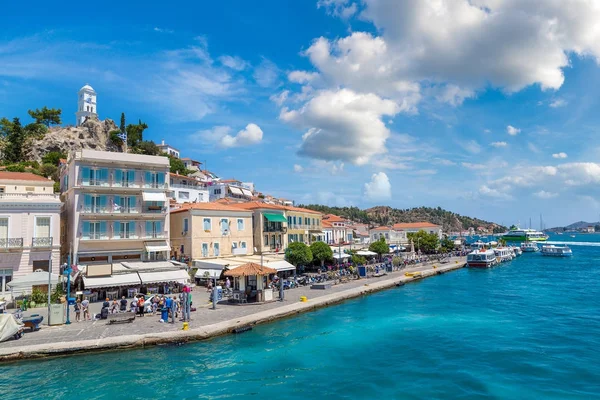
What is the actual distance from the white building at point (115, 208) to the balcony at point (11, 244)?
12.3ft

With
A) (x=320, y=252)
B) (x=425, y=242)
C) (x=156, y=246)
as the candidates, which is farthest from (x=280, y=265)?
(x=425, y=242)

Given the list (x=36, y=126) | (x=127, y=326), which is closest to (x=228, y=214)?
(x=127, y=326)

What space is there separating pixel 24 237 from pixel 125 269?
6687 mm

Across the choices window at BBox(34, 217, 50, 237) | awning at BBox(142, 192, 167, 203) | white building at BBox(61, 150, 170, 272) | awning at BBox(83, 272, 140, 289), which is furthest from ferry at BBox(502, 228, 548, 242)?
window at BBox(34, 217, 50, 237)

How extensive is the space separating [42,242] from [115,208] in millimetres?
5762

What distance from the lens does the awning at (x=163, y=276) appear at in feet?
88.4

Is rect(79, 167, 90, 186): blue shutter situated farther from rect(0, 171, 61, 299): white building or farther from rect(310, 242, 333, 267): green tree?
rect(310, 242, 333, 267): green tree

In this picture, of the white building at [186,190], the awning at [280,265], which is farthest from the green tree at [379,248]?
the white building at [186,190]

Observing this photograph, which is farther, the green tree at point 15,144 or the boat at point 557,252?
the boat at point 557,252

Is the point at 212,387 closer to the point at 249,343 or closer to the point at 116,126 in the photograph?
the point at 249,343

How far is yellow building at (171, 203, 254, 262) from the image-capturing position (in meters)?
35.8

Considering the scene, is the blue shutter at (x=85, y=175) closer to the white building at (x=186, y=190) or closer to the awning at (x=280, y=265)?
the awning at (x=280, y=265)

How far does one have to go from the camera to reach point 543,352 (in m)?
18.9

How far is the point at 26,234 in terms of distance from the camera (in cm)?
2619
